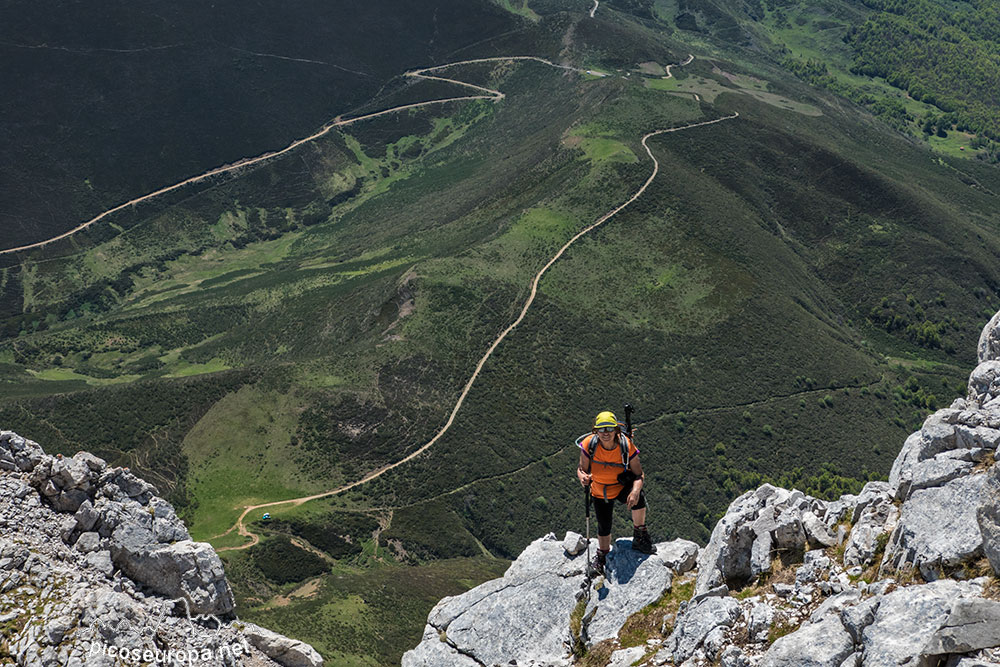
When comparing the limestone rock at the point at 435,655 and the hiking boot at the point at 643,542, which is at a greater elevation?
the hiking boot at the point at 643,542

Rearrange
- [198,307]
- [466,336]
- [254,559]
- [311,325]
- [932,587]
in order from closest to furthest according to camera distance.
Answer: [932,587] < [254,559] < [466,336] < [311,325] < [198,307]

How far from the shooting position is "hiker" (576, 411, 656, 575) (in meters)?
29.6

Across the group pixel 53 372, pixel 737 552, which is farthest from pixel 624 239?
pixel 737 552

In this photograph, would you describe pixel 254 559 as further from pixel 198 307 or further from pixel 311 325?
pixel 198 307

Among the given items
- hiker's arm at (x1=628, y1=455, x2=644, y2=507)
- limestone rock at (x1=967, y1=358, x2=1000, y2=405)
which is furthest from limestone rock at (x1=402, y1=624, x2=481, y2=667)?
limestone rock at (x1=967, y1=358, x2=1000, y2=405)

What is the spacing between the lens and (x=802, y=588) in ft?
78.0

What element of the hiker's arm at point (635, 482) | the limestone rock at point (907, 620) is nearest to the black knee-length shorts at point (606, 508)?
the hiker's arm at point (635, 482)

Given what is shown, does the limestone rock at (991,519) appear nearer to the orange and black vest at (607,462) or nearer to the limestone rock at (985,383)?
the limestone rock at (985,383)

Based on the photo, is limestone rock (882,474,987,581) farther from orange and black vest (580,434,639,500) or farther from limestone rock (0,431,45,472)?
limestone rock (0,431,45,472)

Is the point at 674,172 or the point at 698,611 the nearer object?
the point at 698,611

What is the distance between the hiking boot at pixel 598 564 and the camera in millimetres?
30817

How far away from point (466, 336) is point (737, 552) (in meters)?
101

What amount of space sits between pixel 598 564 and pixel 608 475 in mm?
3425

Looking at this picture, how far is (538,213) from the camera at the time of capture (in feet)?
492
